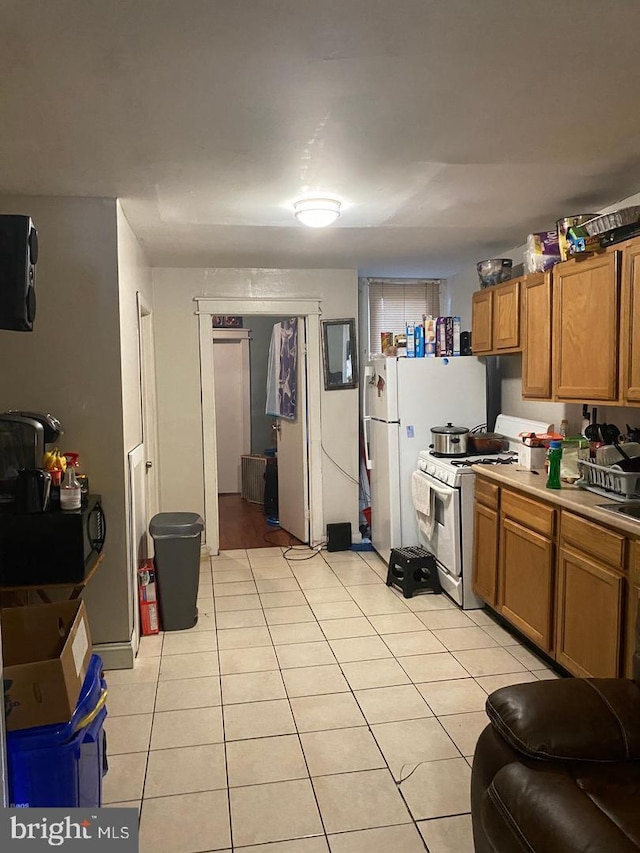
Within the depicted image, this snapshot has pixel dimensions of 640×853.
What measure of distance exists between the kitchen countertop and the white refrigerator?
31.1 inches

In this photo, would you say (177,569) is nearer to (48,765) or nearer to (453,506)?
(453,506)

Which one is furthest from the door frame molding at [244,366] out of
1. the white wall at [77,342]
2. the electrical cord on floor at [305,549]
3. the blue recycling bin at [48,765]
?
the blue recycling bin at [48,765]

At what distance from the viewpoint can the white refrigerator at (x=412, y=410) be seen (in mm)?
4434

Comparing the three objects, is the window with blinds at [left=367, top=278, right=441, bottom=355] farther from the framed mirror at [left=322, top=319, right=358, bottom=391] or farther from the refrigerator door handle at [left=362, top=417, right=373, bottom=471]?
the refrigerator door handle at [left=362, top=417, right=373, bottom=471]

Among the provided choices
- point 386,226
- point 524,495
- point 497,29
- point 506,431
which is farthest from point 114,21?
point 506,431

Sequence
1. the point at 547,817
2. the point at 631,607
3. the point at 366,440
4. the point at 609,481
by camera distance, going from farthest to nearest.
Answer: the point at 366,440
the point at 609,481
the point at 631,607
the point at 547,817

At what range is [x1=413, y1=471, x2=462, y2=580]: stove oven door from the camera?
149 inches

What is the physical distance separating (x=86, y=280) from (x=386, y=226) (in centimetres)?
173

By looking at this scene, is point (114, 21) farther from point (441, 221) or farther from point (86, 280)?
point (441, 221)

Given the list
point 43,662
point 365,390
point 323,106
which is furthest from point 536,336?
point 43,662

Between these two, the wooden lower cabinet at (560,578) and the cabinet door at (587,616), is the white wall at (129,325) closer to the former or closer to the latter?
the wooden lower cabinet at (560,578)

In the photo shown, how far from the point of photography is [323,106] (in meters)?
2.02

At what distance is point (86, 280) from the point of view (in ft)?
9.78

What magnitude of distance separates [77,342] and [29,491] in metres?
0.82
